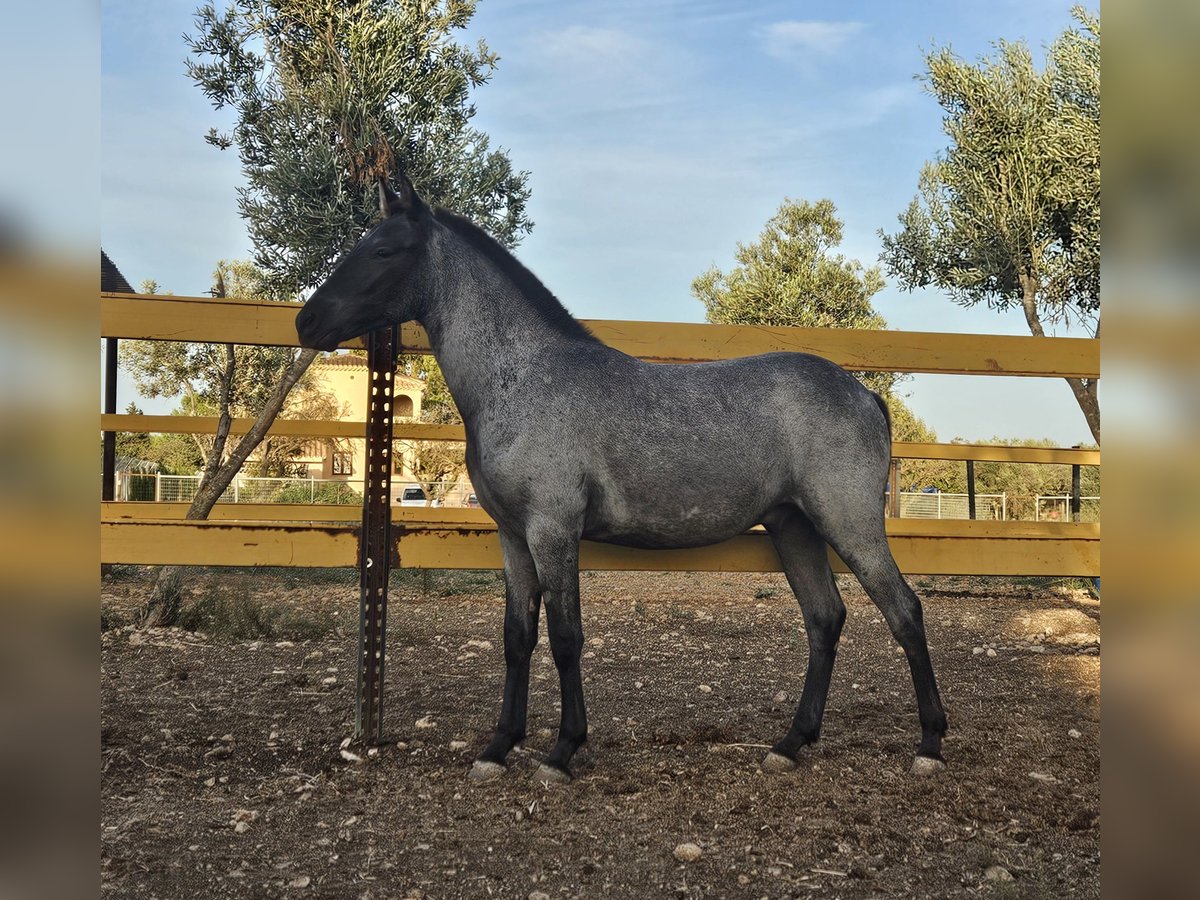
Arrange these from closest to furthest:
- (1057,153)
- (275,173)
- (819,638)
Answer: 1. (819,638)
2. (275,173)
3. (1057,153)

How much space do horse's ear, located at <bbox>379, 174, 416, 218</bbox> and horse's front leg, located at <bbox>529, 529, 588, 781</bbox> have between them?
1.42 metres

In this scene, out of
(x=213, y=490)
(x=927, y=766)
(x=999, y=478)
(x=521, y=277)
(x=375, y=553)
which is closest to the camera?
(x=927, y=766)

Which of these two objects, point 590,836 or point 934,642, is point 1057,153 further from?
point 590,836

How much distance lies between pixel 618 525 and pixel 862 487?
1.00 meters

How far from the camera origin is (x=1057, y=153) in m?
14.0

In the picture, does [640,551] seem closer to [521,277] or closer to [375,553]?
[375,553]

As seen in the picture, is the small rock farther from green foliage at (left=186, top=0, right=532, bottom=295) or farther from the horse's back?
green foliage at (left=186, top=0, right=532, bottom=295)

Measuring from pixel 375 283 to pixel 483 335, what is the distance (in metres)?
0.47

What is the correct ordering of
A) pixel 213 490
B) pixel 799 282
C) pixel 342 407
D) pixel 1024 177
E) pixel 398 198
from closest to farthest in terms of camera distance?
pixel 398 198, pixel 213 490, pixel 1024 177, pixel 799 282, pixel 342 407

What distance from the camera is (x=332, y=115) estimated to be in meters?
11.5

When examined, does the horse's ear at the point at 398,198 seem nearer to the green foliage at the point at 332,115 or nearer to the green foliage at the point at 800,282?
the green foliage at the point at 332,115

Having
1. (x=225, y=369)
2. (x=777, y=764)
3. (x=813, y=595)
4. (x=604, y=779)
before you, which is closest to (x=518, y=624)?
(x=604, y=779)

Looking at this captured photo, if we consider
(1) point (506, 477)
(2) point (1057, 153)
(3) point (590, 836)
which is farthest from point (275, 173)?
(2) point (1057, 153)

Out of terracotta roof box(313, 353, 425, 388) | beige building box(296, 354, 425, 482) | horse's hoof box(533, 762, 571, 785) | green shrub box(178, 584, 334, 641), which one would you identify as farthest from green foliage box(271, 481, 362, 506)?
horse's hoof box(533, 762, 571, 785)
